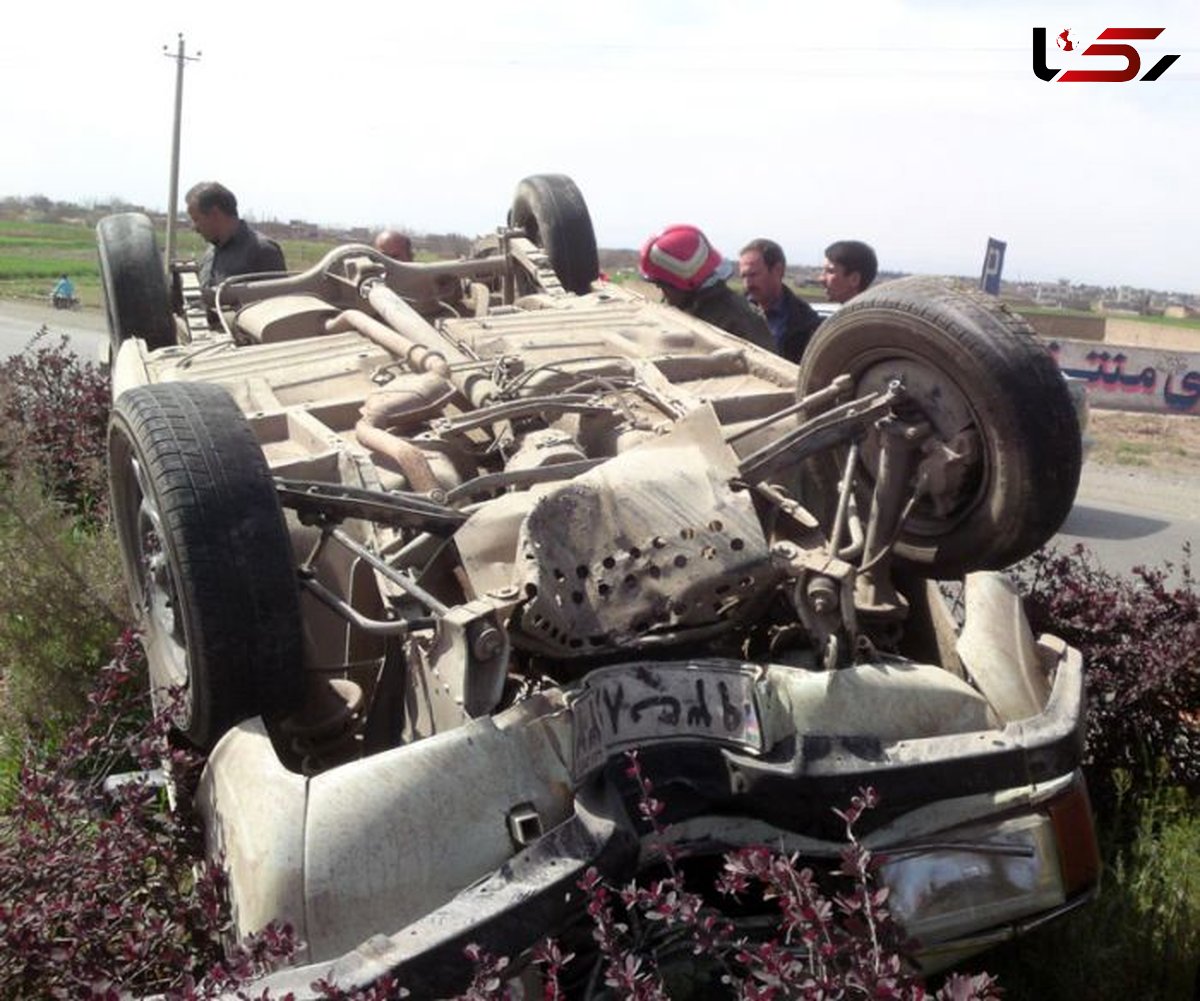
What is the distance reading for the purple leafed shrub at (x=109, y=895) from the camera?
252 cm

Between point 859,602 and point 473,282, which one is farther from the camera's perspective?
point 473,282

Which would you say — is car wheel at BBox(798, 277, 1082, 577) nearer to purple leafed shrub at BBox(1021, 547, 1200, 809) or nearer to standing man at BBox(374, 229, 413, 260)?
purple leafed shrub at BBox(1021, 547, 1200, 809)

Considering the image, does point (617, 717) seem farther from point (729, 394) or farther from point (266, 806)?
point (729, 394)

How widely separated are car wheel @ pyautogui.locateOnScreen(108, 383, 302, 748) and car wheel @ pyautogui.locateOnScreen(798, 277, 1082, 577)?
5.62ft

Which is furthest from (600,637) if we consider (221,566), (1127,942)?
(1127,942)

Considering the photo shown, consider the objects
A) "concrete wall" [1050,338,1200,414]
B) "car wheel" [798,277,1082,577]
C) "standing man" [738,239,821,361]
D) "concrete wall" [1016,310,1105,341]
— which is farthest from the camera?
"concrete wall" [1016,310,1105,341]

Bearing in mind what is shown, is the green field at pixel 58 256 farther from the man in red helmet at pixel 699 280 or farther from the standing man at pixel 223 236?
the man in red helmet at pixel 699 280

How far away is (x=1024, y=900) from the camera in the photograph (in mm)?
2896

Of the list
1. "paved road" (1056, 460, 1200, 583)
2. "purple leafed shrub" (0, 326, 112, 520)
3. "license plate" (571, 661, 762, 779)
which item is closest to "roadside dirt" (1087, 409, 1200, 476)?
"paved road" (1056, 460, 1200, 583)

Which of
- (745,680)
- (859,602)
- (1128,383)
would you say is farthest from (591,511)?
(1128,383)

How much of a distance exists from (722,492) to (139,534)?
5.37ft

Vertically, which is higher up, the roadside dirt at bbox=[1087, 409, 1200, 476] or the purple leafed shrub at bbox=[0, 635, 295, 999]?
the purple leafed shrub at bbox=[0, 635, 295, 999]

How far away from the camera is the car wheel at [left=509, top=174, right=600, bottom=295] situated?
6902 millimetres

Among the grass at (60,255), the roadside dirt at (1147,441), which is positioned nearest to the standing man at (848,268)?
the roadside dirt at (1147,441)
